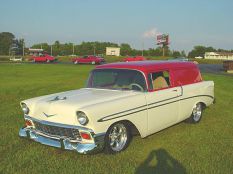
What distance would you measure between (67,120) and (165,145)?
2.13m

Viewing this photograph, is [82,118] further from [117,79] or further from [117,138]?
[117,79]

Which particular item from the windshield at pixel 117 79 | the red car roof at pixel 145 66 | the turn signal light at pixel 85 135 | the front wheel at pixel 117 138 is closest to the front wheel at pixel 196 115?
the red car roof at pixel 145 66

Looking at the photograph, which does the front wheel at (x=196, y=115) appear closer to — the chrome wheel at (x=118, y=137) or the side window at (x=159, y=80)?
the side window at (x=159, y=80)

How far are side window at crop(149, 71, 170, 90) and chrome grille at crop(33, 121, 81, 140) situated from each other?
1.99 m

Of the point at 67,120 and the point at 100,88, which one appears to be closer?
the point at 67,120

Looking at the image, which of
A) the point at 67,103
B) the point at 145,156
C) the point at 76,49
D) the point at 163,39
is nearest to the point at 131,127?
the point at 145,156

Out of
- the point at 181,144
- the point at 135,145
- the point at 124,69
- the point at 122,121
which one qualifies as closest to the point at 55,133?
the point at 122,121

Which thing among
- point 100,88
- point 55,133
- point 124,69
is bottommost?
point 55,133

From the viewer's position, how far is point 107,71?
22.8 feet

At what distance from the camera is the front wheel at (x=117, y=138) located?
554cm

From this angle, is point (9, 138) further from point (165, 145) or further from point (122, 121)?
point (165, 145)

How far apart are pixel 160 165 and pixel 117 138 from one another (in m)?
1.00

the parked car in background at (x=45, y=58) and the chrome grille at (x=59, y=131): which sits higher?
the parked car in background at (x=45, y=58)

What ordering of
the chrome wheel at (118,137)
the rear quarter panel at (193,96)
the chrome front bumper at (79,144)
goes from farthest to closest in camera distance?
the rear quarter panel at (193,96) → the chrome wheel at (118,137) → the chrome front bumper at (79,144)
